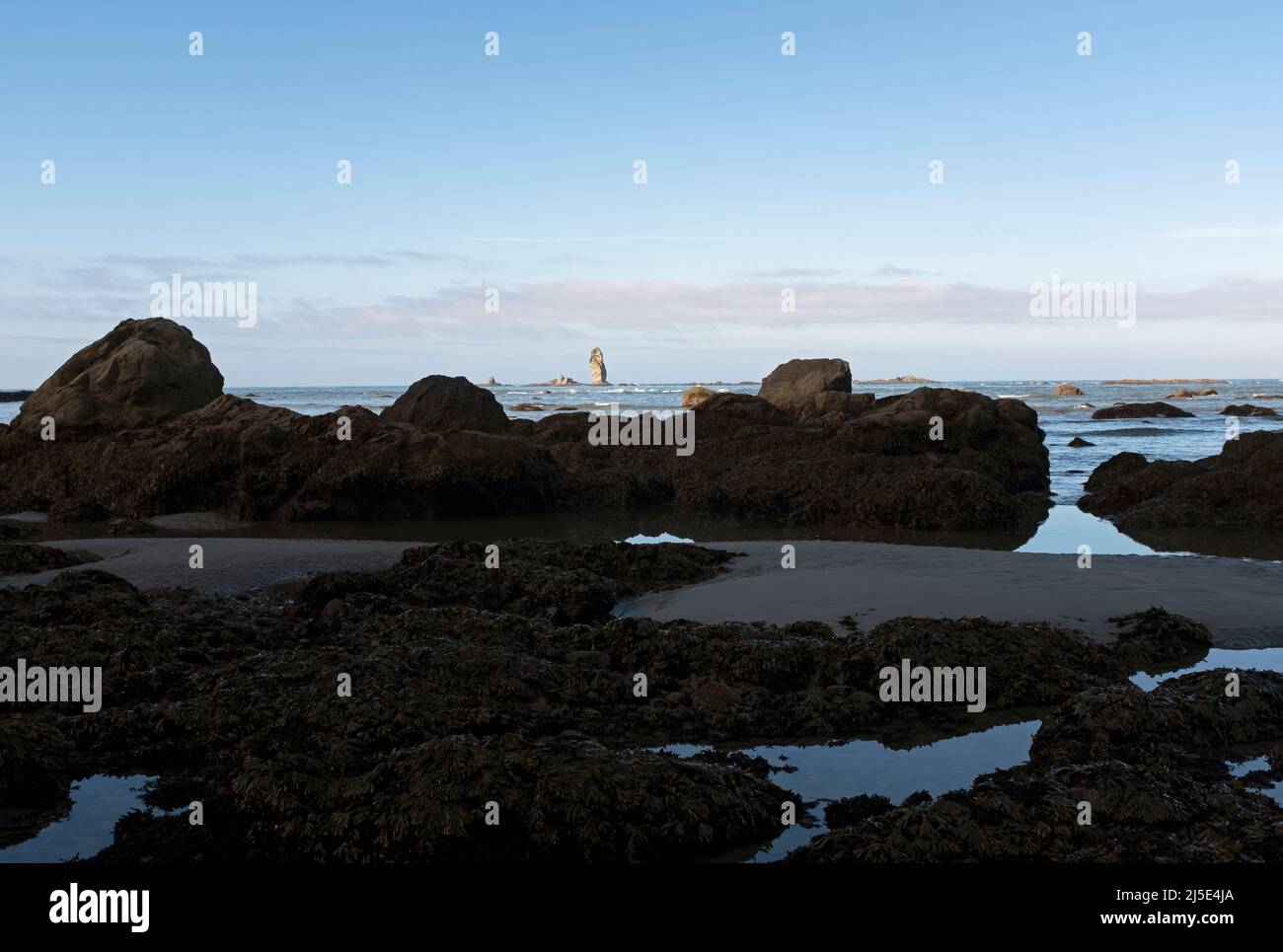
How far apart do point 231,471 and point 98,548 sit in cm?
605

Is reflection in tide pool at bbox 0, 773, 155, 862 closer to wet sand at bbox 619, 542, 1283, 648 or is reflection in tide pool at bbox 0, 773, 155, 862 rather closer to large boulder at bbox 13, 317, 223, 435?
wet sand at bbox 619, 542, 1283, 648

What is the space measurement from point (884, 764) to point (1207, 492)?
15517 mm

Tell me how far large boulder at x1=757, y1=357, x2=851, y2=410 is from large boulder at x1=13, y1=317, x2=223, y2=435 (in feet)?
57.7

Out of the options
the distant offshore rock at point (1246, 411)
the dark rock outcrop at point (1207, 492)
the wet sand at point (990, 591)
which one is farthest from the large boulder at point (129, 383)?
the distant offshore rock at point (1246, 411)

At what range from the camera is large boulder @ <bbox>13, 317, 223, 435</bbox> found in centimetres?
2419

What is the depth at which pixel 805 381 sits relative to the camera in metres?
35.9

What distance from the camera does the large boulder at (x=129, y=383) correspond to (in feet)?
79.4

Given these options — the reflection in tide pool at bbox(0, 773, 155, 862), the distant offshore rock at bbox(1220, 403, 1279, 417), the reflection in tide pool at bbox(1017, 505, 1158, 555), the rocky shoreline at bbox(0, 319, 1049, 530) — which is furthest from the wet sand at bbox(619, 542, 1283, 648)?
the distant offshore rock at bbox(1220, 403, 1279, 417)

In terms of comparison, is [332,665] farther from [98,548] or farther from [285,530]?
[285,530]

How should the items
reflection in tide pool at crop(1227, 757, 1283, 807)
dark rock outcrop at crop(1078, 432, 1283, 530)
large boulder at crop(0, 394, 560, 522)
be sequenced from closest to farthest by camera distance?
reflection in tide pool at crop(1227, 757, 1283, 807) < dark rock outcrop at crop(1078, 432, 1283, 530) < large boulder at crop(0, 394, 560, 522)

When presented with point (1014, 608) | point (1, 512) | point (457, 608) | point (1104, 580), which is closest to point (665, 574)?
point (457, 608)

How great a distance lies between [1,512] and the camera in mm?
19812

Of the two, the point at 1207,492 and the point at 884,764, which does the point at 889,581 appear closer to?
the point at 884,764

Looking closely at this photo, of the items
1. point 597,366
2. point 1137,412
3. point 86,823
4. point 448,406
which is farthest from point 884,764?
point 597,366
